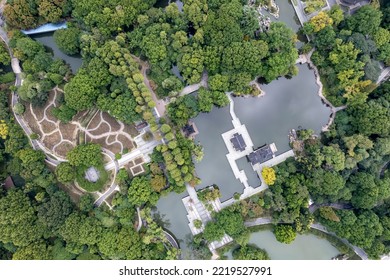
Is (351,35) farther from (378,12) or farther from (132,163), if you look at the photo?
(132,163)

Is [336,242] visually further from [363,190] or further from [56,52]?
[56,52]

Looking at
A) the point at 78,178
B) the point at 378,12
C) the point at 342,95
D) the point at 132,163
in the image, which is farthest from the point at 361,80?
the point at 78,178

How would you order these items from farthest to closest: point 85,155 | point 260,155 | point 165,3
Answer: point 165,3
point 260,155
point 85,155

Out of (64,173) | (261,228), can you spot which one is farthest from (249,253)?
(64,173)

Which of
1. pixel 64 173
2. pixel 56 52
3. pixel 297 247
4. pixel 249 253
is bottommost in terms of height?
pixel 297 247

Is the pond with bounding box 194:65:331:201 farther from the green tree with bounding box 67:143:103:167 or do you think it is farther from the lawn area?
the green tree with bounding box 67:143:103:167

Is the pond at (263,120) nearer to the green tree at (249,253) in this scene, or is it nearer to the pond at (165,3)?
the green tree at (249,253)
